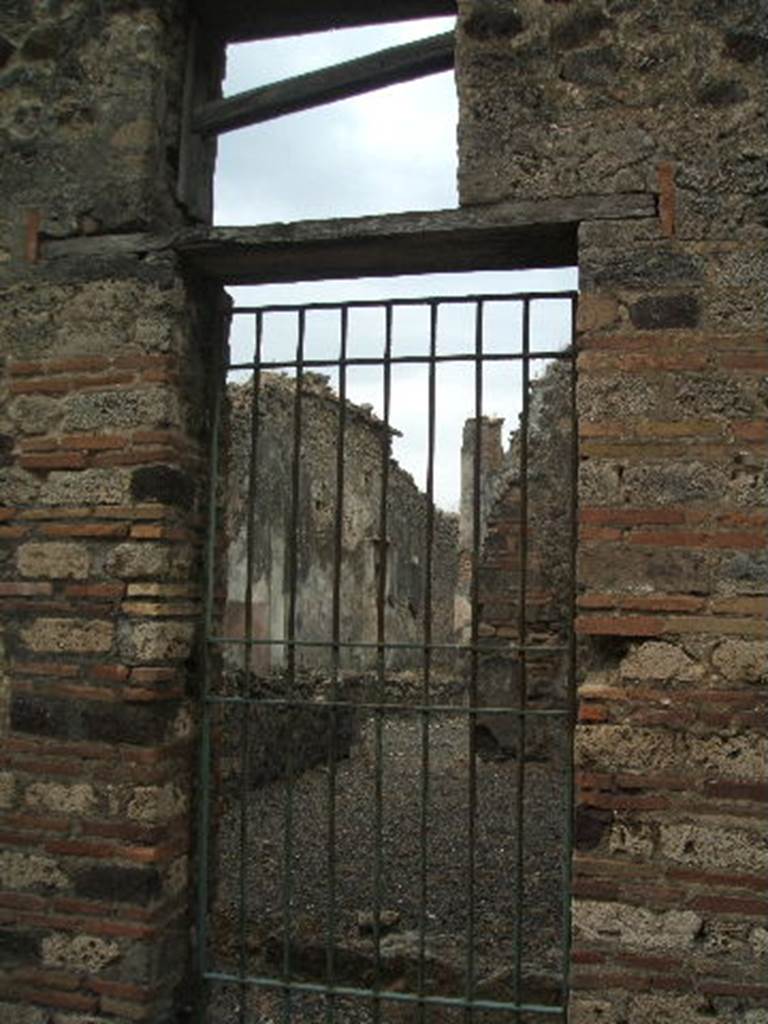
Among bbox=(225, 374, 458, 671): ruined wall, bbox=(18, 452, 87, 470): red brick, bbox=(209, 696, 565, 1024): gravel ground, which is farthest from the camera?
bbox=(225, 374, 458, 671): ruined wall

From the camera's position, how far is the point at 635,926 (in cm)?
314

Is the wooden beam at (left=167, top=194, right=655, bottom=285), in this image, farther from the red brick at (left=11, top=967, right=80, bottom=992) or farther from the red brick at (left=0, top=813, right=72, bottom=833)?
the red brick at (left=11, top=967, right=80, bottom=992)

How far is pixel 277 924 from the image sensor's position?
5.28m

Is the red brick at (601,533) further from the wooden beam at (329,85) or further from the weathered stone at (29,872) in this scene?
the weathered stone at (29,872)

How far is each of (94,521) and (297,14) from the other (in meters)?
2.07

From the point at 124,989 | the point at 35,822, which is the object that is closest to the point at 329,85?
the point at 35,822

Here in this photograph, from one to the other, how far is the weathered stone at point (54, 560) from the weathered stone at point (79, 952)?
1234 mm

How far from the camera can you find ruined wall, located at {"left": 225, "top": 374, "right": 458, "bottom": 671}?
1152 centimetres

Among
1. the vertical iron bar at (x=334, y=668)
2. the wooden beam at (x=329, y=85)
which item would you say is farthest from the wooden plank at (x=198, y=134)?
the vertical iron bar at (x=334, y=668)

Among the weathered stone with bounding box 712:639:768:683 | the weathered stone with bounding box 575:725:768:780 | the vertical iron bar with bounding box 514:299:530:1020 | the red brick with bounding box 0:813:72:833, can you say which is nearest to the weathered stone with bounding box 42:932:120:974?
the red brick with bounding box 0:813:72:833

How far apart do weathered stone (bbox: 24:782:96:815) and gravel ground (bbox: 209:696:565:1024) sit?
0.61 m

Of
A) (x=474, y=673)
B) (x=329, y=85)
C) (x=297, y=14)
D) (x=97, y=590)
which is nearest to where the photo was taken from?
(x=474, y=673)

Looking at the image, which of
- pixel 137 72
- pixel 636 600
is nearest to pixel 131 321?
pixel 137 72

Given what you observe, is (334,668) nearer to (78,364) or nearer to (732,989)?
(78,364)
